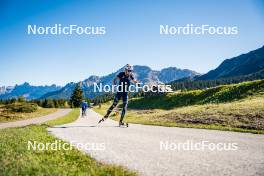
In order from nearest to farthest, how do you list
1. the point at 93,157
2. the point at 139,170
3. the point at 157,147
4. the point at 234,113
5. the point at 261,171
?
the point at 261,171
the point at 139,170
the point at 93,157
the point at 157,147
the point at 234,113

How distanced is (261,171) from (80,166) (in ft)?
13.6

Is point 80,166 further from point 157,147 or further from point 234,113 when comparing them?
point 234,113

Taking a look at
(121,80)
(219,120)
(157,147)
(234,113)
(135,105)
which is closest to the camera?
(157,147)

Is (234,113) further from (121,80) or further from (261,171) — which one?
(261,171)

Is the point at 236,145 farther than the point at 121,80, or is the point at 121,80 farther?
the point at 121,80

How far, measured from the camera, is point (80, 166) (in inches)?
295

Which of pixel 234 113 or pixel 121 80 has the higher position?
pixel 121 80

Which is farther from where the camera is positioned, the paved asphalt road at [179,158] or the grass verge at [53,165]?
the paved asphalt road at [179,158]

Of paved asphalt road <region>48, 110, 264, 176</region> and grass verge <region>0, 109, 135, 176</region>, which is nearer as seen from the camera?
grass verge <region>0, 109, 135, 176</region>

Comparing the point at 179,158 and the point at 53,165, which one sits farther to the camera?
the point at 179,158

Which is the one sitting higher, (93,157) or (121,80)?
(121,80)

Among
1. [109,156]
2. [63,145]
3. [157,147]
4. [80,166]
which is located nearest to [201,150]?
[157,147]

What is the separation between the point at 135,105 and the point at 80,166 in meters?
102

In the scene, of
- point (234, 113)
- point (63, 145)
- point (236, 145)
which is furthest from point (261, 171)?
point (234, 113)
